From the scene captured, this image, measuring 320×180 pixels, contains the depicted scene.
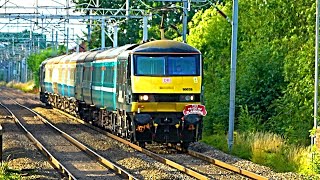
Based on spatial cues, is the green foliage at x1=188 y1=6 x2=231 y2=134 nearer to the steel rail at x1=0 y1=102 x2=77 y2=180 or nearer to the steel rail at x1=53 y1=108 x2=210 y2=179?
the steel rail at x1=53 y1=108 x2=210 y2=179

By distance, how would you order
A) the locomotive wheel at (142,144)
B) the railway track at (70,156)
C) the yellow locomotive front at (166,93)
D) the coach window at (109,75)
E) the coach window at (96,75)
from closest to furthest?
the railway track at (70,156) → the yellow locomotive front at (166,93) → the locomotive wheel at (142,144) → the coach window at (109,75) → the coach window at (96,75)

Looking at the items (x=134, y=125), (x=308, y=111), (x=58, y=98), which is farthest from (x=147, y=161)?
(x=58, y=98)

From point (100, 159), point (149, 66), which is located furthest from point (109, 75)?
point (100, 159)

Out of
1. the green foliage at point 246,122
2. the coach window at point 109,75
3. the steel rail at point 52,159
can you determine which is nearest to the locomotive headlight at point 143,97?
the steel rail at point 52,159

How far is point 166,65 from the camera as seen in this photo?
69.6 ft

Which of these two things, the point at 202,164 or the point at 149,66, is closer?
the point at 202,164

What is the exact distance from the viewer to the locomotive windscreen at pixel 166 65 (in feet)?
69.3

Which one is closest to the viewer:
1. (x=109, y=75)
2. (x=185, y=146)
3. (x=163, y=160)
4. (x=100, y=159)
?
(x=163, y=160)

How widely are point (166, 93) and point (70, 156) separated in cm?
305

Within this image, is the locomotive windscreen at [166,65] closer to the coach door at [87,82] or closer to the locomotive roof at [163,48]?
the locomotive roof at [163,48]

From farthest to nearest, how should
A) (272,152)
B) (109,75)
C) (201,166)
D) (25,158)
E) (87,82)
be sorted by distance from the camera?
(87,82)
(109,75)
(272,152)
(25,158)
(201,166)

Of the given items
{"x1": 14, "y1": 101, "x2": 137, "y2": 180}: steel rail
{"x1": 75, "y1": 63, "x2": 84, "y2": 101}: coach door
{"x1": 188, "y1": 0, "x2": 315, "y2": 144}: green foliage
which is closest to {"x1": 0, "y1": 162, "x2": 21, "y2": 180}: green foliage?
{"x1": 14, "y1": 101, "x2": 137, "y2": 180}: steel rail

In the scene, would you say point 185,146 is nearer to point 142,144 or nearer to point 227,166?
point 142,144

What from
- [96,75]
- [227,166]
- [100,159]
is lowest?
A: [100,159]
